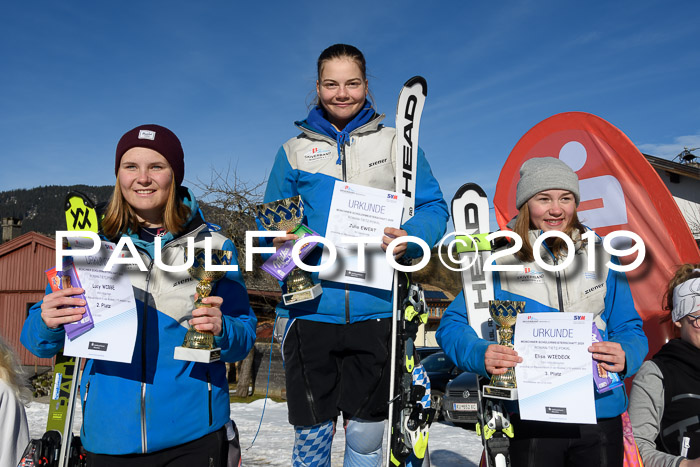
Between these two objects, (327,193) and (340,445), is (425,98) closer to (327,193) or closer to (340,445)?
(327,193)

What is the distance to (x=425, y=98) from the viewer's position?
11.2 feet

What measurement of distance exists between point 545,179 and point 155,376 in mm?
1904

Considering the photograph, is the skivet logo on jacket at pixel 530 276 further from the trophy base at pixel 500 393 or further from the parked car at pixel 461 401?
the parked car at pixel 461 401

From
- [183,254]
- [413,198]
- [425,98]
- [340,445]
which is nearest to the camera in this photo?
[183,254]

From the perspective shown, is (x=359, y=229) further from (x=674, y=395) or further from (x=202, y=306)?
(x=674, y=395)

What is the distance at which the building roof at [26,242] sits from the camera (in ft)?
82.0

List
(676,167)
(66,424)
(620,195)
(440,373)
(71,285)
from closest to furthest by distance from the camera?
(71,285), (66,424), (620,195), (440,373), (676,167)

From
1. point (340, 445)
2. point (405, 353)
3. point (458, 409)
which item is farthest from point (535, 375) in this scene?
point (458, 409)

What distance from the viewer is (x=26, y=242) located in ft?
83.3

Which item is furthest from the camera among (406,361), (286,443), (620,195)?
(286,443)

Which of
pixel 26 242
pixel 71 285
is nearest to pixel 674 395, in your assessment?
pixel 71 285

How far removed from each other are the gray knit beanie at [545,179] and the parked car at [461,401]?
6.75 metres

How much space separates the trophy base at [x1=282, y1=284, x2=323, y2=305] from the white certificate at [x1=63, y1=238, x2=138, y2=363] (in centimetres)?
76

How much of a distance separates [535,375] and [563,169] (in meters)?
0.98
